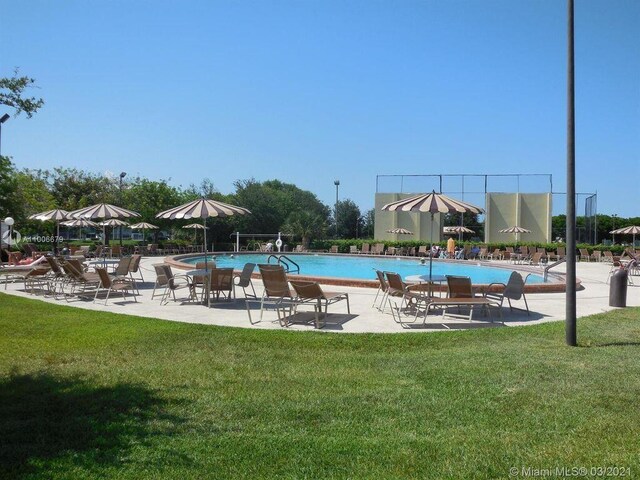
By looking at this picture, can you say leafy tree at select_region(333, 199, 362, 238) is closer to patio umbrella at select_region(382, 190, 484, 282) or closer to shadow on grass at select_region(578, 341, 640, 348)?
patio umbrella at select_region(382, 190, 484, 282)

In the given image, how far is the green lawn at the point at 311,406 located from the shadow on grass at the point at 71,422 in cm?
2

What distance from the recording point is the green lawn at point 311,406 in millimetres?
3152

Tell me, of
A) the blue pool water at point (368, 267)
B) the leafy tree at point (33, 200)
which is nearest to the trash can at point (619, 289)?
the blue pool water at point (368, 267)

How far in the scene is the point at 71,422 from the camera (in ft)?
12.4

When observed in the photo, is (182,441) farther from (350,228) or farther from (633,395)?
(350,228)

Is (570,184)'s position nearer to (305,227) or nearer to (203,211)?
(203,211)

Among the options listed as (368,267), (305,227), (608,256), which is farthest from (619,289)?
(305,227)

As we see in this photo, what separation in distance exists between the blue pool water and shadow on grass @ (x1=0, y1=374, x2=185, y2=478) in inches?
526

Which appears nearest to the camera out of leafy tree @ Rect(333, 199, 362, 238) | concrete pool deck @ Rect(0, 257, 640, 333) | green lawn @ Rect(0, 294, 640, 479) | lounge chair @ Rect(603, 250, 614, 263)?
green lawn @ Rect(0, 294, 640, 479)

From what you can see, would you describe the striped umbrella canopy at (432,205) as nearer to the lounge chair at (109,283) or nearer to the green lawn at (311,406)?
the green lawn at (311,406)

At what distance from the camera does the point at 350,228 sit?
5875cm

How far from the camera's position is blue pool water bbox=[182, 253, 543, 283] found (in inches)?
818

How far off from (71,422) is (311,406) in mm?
1782

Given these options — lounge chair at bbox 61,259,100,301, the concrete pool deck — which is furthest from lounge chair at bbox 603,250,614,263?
lounge chair at bbox 61,259,100,301
